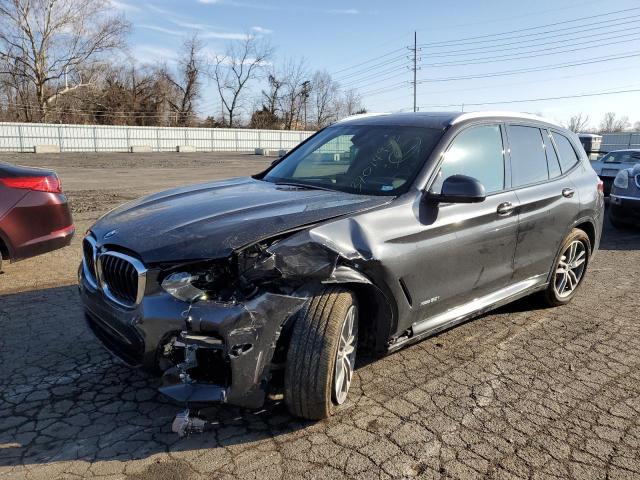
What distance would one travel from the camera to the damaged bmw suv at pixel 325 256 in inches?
101

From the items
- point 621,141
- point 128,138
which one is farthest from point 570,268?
point 621,141

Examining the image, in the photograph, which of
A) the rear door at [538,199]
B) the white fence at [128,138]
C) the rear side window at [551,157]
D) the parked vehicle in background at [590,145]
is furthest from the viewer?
the white fence at [128,138]

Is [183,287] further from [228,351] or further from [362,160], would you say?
[362,160]

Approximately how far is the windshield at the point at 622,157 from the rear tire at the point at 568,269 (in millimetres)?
8945

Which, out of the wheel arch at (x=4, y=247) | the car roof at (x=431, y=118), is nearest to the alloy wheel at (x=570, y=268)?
the car roof at (x=431, y=118)

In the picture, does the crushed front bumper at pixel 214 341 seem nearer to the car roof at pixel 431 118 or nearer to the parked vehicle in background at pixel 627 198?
the car roof at pixel 431 118

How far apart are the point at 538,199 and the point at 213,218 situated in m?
2.76

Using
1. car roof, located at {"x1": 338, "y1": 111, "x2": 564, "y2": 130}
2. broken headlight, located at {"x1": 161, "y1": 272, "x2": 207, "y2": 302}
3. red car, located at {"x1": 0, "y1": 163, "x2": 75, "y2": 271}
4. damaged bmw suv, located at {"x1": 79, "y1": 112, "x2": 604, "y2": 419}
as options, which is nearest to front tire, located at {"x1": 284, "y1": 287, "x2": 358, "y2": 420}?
damaged bmw suv, located at {"x1": 79, "y1": 112, "x2": 604, "y2": 419}

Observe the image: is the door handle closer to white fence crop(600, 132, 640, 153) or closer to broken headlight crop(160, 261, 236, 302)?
broken headlight crop(160, 261, 236, 302)

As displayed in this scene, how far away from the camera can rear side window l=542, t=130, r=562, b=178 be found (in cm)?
462

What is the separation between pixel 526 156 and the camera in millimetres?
4348

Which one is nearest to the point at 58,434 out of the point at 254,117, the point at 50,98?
the point at 50,98

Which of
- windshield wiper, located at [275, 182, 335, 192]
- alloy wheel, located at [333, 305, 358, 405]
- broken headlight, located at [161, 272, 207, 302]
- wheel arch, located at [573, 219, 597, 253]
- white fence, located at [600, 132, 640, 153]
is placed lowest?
alloy wheel, located at [333, 305, 358, 405]

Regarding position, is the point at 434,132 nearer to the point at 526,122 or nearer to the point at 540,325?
the point at 526,122
